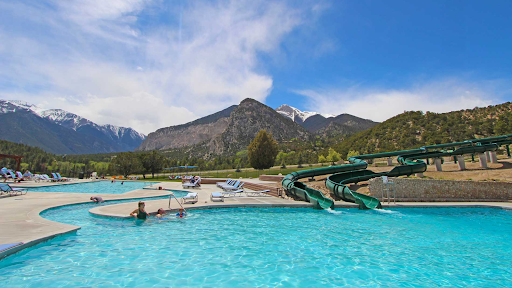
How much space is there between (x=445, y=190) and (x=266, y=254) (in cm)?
1512

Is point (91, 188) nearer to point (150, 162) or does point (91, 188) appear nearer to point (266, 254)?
point (150, 162)

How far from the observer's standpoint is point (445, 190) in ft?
51.9

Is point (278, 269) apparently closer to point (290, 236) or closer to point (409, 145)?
point (290, 236)

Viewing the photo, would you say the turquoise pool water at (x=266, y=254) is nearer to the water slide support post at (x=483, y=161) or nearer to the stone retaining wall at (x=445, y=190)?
the stone retaining wall at (x=445, y=190)

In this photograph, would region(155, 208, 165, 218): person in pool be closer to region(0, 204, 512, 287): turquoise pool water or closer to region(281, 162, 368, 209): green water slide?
region(0, 204, 512, 287): turquoise pool water

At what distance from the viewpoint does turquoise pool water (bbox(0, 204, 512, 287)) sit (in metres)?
5.10

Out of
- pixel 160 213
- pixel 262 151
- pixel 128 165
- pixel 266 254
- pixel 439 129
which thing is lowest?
pixel 266 254

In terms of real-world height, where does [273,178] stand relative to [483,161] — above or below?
below

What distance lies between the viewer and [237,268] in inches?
224

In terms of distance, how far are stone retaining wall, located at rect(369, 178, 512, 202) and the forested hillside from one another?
44955mm

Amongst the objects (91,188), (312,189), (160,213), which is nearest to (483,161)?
(312,189)

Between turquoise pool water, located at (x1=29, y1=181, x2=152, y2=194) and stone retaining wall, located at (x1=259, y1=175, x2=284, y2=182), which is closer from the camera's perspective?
turquoise pool water, located at (x1=29, y1=181, x2=152, y2=194)

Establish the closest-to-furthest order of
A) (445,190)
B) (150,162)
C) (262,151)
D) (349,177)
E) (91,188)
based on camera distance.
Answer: (445,190), (349,177), (91,188), (262,151), (150,162)

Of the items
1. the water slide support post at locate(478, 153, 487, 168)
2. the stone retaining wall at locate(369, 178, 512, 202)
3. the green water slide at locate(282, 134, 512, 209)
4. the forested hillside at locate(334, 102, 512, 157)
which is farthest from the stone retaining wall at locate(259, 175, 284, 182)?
the forested hillside at locate(334, 102, 512, 157)
